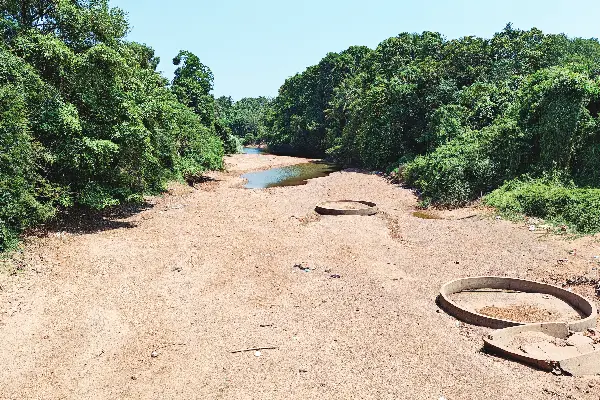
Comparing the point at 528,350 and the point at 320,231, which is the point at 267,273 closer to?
the point at 320,231

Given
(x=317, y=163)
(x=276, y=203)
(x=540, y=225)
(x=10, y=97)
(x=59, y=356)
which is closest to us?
(x=59, y=356)

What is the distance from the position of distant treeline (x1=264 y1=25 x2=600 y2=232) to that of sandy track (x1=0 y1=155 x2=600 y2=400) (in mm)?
3953

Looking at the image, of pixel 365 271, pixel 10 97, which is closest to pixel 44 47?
pixel 10 97

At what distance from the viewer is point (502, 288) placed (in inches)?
431

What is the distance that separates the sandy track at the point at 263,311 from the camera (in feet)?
23.1

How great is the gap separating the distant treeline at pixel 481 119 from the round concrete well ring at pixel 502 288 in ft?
14.0

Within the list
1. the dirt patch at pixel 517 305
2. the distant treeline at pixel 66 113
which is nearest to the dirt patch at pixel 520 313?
the dirt patch at pixel 517 305

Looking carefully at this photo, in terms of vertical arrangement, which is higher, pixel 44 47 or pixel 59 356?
pixel 44 47

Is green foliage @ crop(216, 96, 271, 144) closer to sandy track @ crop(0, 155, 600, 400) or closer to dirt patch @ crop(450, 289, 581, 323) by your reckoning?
sandy track @ crop(0, 155, 600, 400)

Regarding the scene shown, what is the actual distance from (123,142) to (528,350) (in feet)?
42.1

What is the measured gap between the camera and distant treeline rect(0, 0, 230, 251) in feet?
38.5

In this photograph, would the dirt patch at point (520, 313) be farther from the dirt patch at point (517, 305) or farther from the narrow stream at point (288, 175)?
the narrow stream at point (288, 175)

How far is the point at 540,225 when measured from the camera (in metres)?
14.7

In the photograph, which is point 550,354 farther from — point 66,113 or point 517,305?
point 66,113
